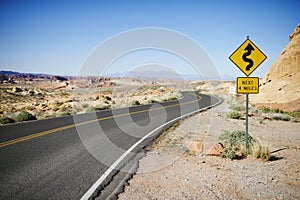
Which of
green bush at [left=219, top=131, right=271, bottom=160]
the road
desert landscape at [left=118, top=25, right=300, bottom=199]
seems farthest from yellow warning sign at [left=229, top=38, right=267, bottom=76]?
the road

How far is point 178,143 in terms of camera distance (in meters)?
9.09

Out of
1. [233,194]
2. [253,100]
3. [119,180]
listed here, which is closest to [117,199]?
[119,180]

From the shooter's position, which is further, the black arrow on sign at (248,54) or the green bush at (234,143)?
the black arrow on sign at (248,54)

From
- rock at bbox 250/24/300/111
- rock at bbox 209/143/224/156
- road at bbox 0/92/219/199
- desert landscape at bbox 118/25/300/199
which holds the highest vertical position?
rock at bbox 250/24/300/111

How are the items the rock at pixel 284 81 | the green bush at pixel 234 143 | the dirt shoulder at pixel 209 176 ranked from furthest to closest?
the rock at pixel 284 81 < the green bush at pixel 234 143 < the dirt shoulder at pixel 209 176

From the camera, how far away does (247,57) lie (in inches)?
287

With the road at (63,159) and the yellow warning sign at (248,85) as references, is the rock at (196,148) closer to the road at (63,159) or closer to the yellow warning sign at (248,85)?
the road at (63,159)

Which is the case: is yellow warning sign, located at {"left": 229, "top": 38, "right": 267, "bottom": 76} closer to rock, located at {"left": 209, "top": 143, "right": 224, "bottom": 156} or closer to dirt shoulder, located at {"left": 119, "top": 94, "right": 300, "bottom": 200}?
rock, located at {"left": 209, "top": 143, "right": 224, "bottom": 156}

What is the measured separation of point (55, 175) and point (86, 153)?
1854mm

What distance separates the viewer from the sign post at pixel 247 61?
7.20 meters

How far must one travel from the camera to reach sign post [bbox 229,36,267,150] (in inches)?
284

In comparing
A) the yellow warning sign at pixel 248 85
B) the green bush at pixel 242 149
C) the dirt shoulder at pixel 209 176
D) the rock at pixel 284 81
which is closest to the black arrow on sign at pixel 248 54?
the yellow warning sign at pixel 248 85

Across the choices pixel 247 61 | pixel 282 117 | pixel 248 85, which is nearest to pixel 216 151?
pixel 248 85

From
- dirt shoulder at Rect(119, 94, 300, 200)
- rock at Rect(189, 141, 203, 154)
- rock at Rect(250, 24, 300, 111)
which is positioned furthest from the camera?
rock at Rect(250, 24, 300, 111)
